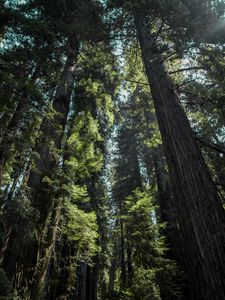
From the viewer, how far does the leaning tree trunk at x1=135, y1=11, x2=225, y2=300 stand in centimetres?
360

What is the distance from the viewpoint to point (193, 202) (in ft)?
14.0

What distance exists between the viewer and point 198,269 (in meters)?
→ 3.72

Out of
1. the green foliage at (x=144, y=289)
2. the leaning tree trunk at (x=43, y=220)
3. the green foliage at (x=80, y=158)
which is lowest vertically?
the green foliage at (x=144, y=289)

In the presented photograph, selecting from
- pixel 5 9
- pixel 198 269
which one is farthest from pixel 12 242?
pixel 5 9

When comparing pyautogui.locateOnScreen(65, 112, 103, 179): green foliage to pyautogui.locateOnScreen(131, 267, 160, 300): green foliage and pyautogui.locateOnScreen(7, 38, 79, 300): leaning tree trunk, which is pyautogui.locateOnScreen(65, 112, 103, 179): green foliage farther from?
pyautogui.locateOnScreen(131, 267, 160, 300): green foliage

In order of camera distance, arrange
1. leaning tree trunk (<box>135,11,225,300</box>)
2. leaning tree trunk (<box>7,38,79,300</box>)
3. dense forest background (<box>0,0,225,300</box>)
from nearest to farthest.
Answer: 1. leaning tree trunk (<box>135,11,225,300</box>)
2. dense forest background (<box>0,0,225,300</box>)
3. leaning tree trunk (<box>7,38,79,300</box>)

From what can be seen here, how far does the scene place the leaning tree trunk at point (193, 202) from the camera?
3602 mm

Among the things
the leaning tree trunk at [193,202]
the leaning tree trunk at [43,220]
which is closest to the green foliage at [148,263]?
the leaning tree trunk at [43,220]

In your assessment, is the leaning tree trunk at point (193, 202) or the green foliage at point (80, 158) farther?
the green foliage at point (80, 158)

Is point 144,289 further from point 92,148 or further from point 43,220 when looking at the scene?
point 92,148

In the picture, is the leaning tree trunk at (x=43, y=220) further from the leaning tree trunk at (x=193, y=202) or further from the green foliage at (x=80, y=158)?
the leaning tree trunk at (x=193, y=202)

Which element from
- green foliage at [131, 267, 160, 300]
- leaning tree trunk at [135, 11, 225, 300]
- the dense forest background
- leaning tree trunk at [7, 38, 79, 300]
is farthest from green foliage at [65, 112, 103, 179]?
green foliage at [131, 267, 160, 300]

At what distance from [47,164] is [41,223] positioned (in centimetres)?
160

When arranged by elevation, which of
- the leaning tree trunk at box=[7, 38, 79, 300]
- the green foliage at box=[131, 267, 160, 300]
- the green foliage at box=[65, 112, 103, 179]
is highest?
the green foliage at box=[65, 112, 103, 179]
